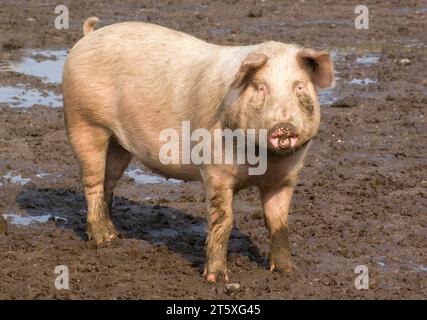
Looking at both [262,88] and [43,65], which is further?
[43,65]

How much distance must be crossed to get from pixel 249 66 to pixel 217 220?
1089mm

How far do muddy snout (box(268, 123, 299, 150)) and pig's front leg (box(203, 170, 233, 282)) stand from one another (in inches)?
27.0

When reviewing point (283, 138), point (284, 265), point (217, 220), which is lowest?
point (284, 265)

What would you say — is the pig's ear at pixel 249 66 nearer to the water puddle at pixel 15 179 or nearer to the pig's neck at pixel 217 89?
the pig's neck at pixel 217 89

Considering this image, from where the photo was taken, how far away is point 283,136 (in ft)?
19.8

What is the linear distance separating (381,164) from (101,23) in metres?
7.04

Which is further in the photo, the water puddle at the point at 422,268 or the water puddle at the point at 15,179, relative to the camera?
the water puddle at the point at 15,179

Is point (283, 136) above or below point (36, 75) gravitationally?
above

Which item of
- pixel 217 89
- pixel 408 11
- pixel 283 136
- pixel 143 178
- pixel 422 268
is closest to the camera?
pixel 283 136

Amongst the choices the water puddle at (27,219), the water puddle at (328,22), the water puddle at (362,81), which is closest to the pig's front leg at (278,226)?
the water puddle at (27,219)

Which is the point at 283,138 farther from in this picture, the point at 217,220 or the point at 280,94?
the point at 217,220

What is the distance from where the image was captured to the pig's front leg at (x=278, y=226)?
22.8ft

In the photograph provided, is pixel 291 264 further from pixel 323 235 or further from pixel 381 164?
pixel 381 164

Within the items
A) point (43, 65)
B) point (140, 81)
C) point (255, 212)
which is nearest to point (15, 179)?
point (255, 212)
